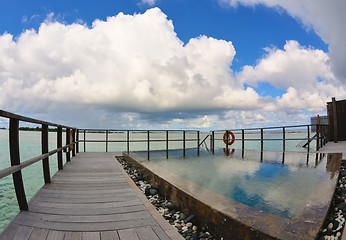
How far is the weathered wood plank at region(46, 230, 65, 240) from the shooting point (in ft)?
6.32

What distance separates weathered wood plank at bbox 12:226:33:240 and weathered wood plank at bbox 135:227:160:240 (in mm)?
865

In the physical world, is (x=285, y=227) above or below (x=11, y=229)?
above

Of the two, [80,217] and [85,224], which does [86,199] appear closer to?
[80,217]

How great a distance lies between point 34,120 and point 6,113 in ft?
2.53

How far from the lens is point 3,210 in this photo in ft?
11.2

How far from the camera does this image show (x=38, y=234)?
197 cm

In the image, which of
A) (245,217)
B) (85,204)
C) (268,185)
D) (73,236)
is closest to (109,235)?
(73,236)

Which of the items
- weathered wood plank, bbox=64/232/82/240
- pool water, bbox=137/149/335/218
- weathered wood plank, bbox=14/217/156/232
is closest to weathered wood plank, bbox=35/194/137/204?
weathered wood plank, bbox=14/217/156/232

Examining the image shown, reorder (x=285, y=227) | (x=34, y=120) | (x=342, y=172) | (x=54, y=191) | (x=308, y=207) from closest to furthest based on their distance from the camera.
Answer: (x=285, y=227)
(x=308, y=207)
(x=34, y=120)
(x=54, y=191)
(x=342, y=172)

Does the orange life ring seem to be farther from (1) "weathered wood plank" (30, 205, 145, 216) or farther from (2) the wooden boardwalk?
(1) "weathered wood plank" (30, 205, 145, 216)

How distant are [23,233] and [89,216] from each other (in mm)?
595

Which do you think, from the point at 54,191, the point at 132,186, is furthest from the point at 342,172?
the point at 54,191

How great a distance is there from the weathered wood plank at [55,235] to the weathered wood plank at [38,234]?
0.10 ft

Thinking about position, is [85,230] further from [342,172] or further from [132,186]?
[342,172]
